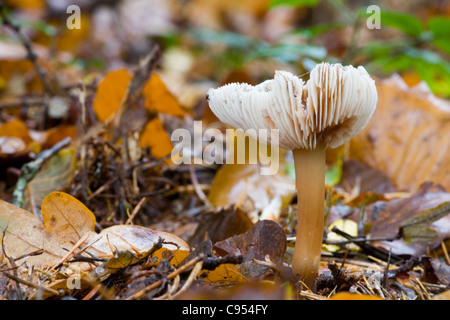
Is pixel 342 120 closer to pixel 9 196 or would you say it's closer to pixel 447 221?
pixel 447 221

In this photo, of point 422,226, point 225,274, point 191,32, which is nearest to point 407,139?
point 422,226

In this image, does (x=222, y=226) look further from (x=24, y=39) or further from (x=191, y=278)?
(x=24, y=39)

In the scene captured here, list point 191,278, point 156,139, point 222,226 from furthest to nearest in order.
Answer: point 156,139
point 222,226
point 191,278

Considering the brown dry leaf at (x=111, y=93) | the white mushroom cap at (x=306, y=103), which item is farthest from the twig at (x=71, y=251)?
the brown dry leaf at (x=111, y=93)

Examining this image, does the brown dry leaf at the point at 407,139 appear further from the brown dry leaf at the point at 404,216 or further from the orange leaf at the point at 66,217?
the orange leaf at the point at 66,217

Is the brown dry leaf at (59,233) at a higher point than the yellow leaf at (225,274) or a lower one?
higher

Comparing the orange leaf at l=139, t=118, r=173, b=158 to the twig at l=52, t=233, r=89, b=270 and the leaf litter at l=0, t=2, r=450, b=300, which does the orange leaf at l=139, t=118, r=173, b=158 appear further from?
the twig at l=52, t=233, r=89, b=270
